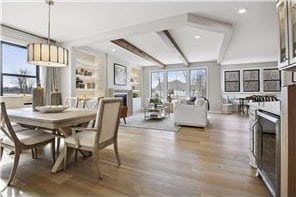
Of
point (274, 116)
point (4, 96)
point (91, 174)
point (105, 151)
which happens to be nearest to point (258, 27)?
point (274, 116)

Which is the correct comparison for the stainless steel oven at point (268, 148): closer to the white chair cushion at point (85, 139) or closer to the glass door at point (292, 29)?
the glass door at point (292, 29)

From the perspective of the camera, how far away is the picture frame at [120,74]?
741 centimetres

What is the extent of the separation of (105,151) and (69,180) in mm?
1018

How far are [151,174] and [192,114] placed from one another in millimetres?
3170

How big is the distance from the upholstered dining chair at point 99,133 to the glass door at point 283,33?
190 cm

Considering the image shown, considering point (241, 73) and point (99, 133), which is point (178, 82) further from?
point (99, 133)

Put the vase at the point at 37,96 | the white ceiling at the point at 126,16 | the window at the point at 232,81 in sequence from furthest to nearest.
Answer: the window at the point at 232,81
the white ceiling at the point at 126,16
the vase at the point at 37,96

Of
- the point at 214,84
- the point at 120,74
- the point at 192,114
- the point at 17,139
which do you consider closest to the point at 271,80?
the point at 214,84

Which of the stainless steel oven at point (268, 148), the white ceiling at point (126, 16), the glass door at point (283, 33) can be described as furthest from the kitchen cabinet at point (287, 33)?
the white ceiling at point (126, 16)

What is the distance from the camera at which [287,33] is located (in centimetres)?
165

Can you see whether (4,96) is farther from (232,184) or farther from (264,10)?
(264,10)

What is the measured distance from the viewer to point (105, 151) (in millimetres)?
3096

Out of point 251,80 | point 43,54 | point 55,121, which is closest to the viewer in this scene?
point 55,121

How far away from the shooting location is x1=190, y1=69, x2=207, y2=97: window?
9172 millimetres
